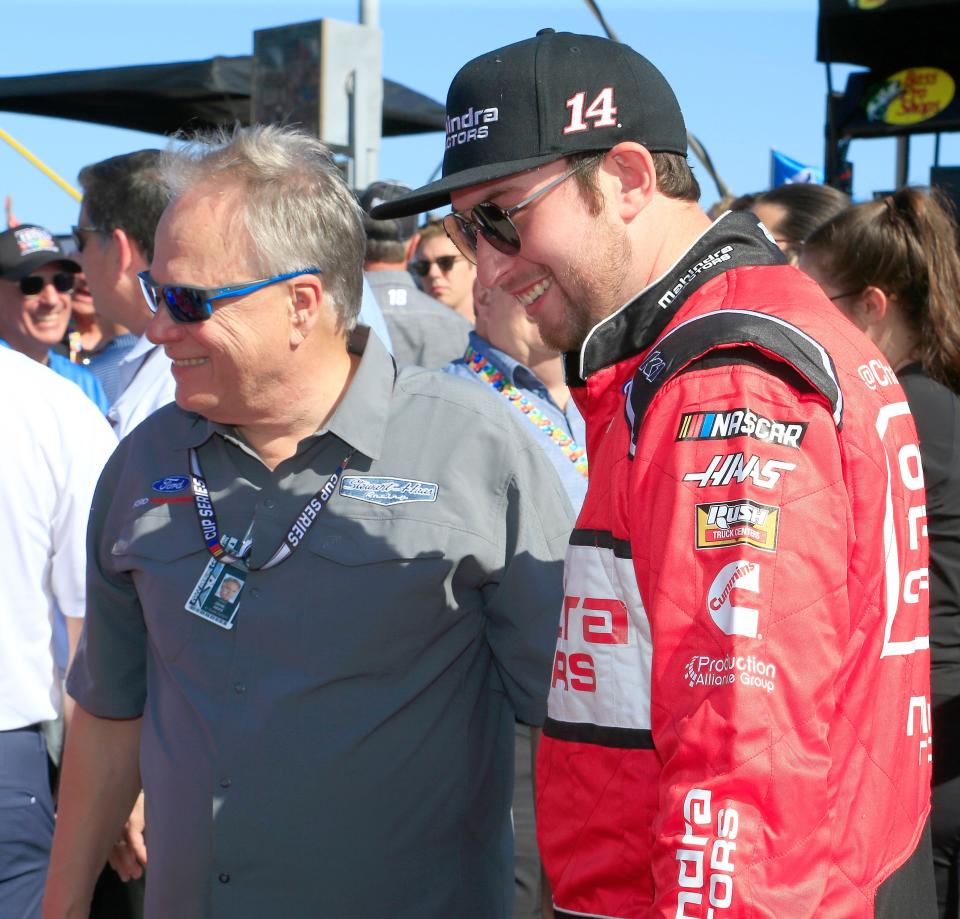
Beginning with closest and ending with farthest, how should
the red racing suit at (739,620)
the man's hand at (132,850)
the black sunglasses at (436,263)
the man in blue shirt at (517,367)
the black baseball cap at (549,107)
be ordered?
the red racing suit at (739,620), the black baseball cap at (549,107), the man's hand at (132,850), the man in blue shirt at (517,367), the black sunglasses at (436,263)

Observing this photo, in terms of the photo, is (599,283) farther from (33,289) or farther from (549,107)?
(33,289)

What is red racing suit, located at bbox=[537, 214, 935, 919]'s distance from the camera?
1.40 metres

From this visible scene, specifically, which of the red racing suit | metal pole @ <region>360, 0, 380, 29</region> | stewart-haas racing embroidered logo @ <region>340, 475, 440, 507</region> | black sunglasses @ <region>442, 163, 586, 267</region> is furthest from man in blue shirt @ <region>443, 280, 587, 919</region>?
metal pole @ <region>360, 0, 380, 29</region>

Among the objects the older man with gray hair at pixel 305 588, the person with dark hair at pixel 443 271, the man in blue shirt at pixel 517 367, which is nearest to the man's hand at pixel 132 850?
the older man with gray hair at pixel 305 588

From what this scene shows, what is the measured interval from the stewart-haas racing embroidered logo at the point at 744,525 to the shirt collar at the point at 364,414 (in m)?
1.14

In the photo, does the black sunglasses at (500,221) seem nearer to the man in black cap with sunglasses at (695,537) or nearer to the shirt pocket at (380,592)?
the man in black cap with sunglasses at (695,537)

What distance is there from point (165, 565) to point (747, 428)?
1402 mm

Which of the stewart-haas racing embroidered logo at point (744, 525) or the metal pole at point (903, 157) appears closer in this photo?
the stewart-haas racing embroidered logo at point (744, 525)

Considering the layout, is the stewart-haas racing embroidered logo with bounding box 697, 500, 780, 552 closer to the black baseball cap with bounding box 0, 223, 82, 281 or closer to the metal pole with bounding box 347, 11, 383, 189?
the black baseball cap with bounding box 0, 223, 82, 281

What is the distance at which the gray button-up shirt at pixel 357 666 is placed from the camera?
7.77 ft

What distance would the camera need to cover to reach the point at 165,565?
8.19 ft

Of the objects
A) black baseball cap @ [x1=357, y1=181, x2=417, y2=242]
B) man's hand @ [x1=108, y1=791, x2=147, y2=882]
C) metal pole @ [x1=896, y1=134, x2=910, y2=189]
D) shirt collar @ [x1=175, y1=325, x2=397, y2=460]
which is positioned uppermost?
metal pole @ [x1=896, y1=134, x2=910, y2=189]

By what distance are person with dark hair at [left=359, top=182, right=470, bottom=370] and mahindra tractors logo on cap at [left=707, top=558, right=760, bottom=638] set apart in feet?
13.0

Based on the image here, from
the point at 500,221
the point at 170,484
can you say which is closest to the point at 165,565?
the point at 170,484
